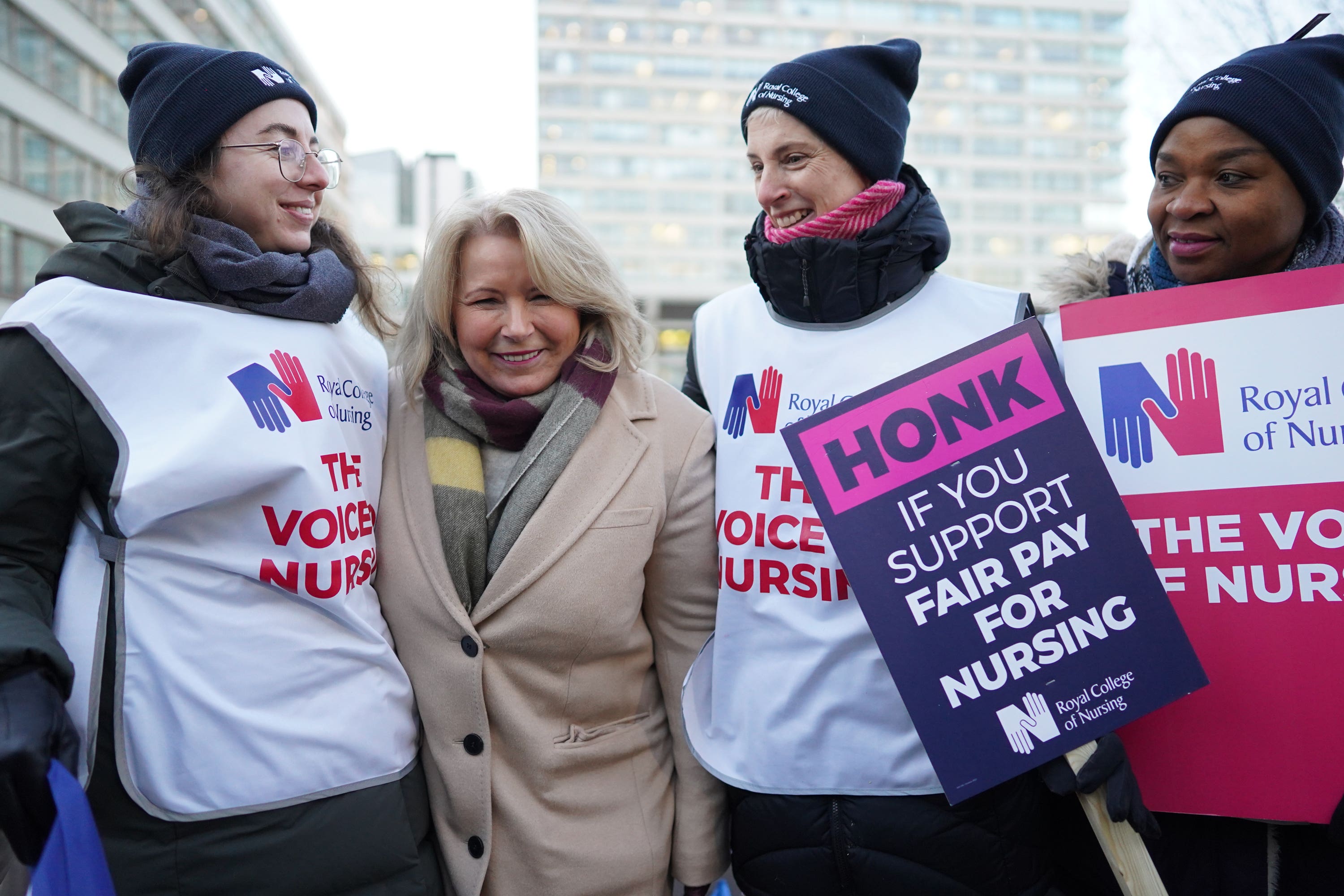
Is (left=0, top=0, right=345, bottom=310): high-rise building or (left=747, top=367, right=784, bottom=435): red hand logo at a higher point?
(left=0, top=0, right=345, bottom=310): high-rise building

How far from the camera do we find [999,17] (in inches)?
3081

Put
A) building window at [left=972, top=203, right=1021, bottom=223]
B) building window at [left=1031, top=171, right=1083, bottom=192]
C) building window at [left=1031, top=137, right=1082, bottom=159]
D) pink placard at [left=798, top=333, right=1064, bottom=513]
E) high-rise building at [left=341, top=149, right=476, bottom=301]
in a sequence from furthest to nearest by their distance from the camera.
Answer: building window at [left=1031, top=137, right=1082, bottom=159] < building window at [left=1031, top=171, right=1083, bottom=192] < building window at [left=972, top=203, right=1021, bottom=223] < high-rise building at [left=341, top=149, right=476, bottom=301] < pink placard at [left=798, top=333, right=1064, bottom=513]

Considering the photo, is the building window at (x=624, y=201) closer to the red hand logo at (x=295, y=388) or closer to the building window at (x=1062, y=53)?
the building window at (x=1062, y=53)

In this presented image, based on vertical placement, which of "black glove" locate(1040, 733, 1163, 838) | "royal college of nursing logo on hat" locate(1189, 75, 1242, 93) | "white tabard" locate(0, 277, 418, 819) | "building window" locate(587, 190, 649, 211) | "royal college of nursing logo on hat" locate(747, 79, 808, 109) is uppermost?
"building window" locate(587, 190, 649, 211)

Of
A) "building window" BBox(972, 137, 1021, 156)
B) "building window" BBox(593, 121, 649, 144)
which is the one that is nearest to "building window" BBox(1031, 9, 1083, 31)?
"building window" BBox(972, 137, 1021, 156)

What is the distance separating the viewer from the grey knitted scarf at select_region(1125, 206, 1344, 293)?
194 centimetres

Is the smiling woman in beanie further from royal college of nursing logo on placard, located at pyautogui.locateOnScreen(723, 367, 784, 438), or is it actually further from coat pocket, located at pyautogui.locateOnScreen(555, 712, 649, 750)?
coat pocket, located at pyautogui.locateOnScreen(555, 712, 649, 750)

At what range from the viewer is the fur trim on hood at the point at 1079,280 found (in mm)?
2227

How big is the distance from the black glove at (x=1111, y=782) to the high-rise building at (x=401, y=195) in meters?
58.0

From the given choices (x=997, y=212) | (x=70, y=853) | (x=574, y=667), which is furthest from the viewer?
(x=997, y=212)

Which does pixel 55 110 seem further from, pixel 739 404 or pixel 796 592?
pixel 796 592

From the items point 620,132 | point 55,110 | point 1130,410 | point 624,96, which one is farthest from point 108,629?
point 624,96

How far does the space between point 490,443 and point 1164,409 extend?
4.73 ft

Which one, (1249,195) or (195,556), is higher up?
(1249,195)
